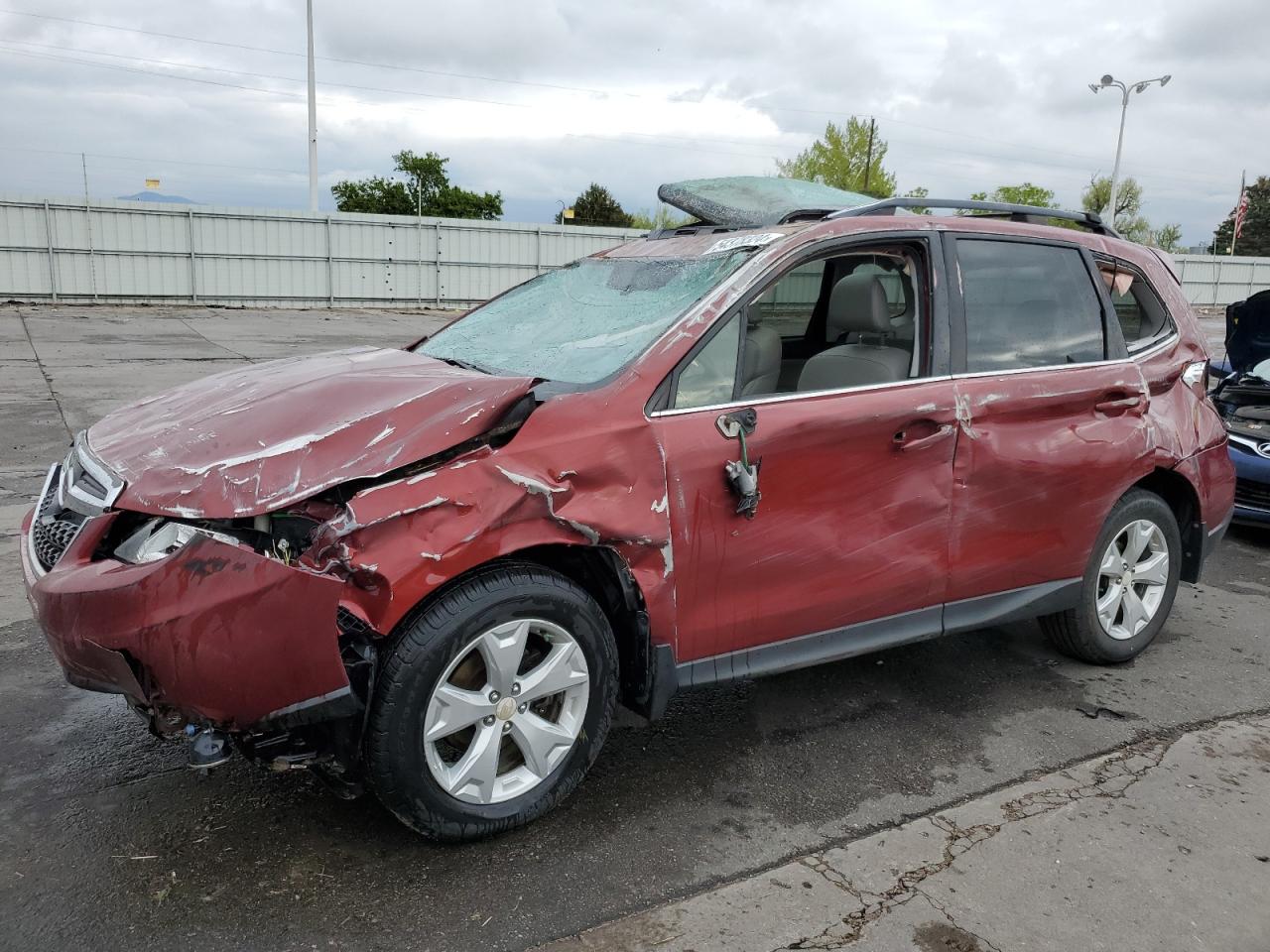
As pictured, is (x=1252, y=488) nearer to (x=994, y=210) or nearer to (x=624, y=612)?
(x=994, y=210)

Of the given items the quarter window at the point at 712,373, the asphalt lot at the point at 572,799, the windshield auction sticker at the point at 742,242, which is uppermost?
the windshield auction sticker at the point at 742,242

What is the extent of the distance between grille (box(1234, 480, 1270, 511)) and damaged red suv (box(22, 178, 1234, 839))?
2.29 m

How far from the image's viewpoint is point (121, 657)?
97.3 inches

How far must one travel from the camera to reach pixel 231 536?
8.54 ft

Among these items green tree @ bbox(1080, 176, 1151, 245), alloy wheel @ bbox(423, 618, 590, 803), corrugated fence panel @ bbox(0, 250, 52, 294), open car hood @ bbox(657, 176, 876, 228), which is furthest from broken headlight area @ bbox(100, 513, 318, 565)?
green tree @ bbox(1080, 176, 1151, 245)

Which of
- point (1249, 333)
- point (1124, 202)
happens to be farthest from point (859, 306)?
point (1124, 202)

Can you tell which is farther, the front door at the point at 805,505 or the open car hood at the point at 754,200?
the open car hood at the point at 754,200

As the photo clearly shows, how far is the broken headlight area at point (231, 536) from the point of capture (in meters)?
2.59

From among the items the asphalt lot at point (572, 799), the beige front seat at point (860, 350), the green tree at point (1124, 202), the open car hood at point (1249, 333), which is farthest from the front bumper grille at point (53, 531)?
the green tree at point (1124, 202)

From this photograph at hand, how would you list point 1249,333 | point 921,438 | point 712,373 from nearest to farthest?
point 712,373 → point 921,438 → point 1249,333

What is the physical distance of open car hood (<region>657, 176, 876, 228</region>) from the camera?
3.93 metres

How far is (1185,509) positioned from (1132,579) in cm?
47

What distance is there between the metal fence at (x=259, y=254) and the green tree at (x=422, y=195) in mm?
42678

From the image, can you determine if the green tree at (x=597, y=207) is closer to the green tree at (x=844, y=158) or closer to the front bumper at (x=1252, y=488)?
the green tree at (x=844, y=158)
